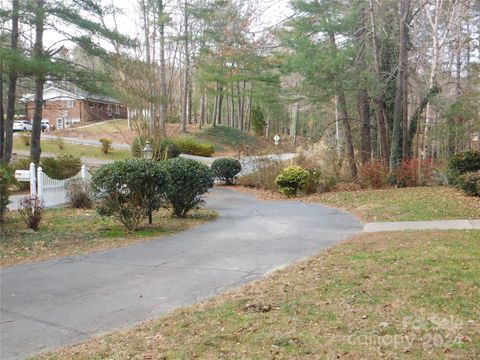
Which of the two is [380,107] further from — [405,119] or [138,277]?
[138,277]

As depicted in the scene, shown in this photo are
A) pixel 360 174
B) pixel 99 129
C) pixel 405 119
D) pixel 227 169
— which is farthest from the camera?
pixel 99 129

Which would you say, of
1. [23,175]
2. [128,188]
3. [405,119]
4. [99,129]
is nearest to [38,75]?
Result: [23,175]

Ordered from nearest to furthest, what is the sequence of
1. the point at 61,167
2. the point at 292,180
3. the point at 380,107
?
the point at 292,180
the point at 380,107
the point at 61,167

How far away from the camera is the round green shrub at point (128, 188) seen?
35.9 feet

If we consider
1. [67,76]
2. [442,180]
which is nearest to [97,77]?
[67,76]

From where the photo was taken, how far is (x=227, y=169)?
25250 millimetres

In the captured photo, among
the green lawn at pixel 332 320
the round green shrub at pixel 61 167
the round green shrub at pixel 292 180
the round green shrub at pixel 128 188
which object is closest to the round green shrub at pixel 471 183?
the round green shrub at pixel 292 180

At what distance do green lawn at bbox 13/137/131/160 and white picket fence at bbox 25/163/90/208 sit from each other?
17.1m

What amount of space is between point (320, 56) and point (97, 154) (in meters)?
20.2

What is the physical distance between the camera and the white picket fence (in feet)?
49.1

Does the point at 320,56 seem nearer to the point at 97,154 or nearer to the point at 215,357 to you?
the point at 215,357

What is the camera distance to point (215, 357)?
4.01 meters

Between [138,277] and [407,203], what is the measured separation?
9021mm

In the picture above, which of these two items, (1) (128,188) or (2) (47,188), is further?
(2) (47,188)
